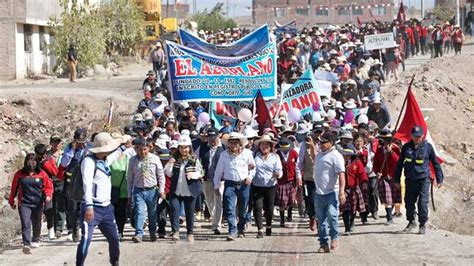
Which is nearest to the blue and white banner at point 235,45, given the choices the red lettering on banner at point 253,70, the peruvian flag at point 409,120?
the red lettering on banner at point 253,70

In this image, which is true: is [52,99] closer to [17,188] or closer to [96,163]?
[17,188]

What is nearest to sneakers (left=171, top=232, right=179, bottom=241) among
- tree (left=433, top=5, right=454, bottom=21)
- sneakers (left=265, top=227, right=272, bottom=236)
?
sneakers (left=265, top=227, right=272, bottom=236)

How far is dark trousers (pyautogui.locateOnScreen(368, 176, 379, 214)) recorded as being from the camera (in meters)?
18.4

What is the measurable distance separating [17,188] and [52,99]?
20757 mm

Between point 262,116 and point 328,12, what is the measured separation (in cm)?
7134

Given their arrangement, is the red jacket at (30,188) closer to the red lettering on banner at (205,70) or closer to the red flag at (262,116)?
the red flag at (262,116)

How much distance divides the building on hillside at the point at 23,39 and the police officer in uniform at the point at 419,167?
107ft

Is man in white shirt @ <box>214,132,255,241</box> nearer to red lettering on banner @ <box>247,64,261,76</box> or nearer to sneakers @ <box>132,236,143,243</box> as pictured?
sneakers @ <box>132,236,143,243</box>

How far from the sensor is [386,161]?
60.1 feet

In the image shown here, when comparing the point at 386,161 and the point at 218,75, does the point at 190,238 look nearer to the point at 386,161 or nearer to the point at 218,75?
the point at 386,161

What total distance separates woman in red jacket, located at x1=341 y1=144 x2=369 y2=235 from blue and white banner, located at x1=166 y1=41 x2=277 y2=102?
13.6 feet

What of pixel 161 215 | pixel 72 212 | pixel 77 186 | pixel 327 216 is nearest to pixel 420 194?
pixel 327 216

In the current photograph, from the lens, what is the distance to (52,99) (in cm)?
3656

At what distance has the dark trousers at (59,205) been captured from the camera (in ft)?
56.7
